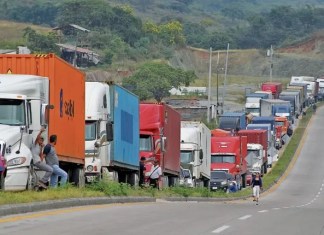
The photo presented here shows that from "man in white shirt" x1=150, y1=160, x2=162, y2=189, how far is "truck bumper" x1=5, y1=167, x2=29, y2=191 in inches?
Answer: 573

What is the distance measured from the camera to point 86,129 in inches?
1330

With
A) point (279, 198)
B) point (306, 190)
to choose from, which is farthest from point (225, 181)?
point (306, 190)

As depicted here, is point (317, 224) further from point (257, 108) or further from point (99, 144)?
point (257, 108)

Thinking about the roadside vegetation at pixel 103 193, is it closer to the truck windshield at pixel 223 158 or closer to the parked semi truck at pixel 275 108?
the truck windshield at pixel 223 158

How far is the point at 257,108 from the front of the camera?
120 m

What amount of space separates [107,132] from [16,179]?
8927mm

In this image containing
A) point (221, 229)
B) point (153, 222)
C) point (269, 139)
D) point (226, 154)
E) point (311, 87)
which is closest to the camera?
Result: point (221, 229)

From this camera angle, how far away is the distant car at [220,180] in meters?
59.3

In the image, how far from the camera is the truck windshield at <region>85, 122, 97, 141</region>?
33812 mm

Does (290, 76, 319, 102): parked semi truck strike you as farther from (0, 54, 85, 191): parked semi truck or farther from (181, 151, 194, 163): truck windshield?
(0, 54, 85, 191): parked semi truck

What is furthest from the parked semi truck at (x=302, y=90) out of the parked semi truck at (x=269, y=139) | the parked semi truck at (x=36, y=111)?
the parked semi truck at (x=36, y=111)

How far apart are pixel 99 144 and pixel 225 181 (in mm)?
26788

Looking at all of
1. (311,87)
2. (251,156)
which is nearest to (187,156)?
(251,156)

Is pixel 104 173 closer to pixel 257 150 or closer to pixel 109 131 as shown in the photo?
pixel 109 131
